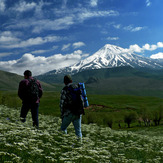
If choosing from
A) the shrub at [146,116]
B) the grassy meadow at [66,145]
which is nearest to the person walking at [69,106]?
the grassy meadow at [66,145]

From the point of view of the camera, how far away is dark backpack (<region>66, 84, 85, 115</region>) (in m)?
8.95

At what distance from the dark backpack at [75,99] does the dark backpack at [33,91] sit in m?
2.53

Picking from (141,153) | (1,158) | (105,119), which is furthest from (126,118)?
(1,158)

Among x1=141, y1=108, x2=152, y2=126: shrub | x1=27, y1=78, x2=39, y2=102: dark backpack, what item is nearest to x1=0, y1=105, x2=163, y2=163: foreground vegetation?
x1=27, y1=78, x2=39, y2=102: dark backpack

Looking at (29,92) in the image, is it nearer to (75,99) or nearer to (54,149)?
(75,99)

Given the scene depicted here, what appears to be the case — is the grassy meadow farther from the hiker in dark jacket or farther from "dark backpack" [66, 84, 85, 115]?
"dark backpack" [66, 84, 85, 115]

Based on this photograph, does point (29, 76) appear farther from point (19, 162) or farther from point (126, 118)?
point (126, 118)

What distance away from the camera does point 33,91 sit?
10.5 meters

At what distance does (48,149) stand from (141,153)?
4868 mm

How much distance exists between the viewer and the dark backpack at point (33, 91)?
10.4 meters

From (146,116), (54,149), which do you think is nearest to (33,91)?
(54,149)

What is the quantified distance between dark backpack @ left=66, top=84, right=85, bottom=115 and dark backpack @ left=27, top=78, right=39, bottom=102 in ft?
8.31

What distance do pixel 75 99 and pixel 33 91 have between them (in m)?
2.87

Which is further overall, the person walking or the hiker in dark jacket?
the hiker in dark jacket
